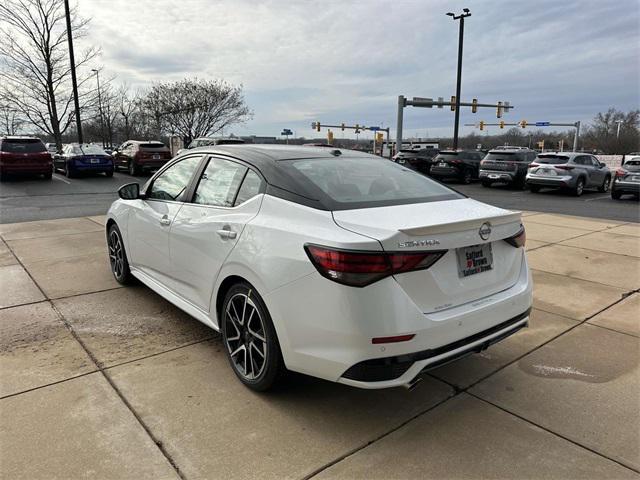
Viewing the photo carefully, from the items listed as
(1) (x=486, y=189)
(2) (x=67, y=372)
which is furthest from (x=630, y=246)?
(1) (x=486, y=189)

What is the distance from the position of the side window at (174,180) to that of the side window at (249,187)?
2.56ft

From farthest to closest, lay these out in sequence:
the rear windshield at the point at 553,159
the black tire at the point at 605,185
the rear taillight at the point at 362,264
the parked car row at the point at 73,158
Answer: the black tire at the point at 605,185 < the parked car row at the point at 73,158 < the rear windshield at the point at 553,159 < the rear taillight at the point at 362,264

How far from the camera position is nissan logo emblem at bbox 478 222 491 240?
8.78 ft

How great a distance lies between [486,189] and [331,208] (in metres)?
18.7

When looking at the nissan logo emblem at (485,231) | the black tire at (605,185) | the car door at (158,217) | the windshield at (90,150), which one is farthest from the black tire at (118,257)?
the black tire at (605,185)

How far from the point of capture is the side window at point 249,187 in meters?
3.10

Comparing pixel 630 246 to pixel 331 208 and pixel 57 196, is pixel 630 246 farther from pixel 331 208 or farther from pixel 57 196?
pixel 57 196

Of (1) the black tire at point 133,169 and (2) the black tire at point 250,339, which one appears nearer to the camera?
(2) the black tire at point 250,339

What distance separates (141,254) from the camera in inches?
174

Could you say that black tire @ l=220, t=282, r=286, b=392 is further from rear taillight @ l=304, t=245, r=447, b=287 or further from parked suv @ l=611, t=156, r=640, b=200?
parked suv @ l=611, t=156, r=640, b=200

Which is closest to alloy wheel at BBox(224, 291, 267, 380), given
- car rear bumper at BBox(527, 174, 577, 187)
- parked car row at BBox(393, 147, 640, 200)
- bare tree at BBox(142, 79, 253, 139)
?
parked car row at BBox(393, 147, 640, 200)

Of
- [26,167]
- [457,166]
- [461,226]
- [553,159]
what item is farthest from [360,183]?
[457,166]

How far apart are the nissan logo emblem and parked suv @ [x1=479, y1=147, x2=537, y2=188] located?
17.9 meters

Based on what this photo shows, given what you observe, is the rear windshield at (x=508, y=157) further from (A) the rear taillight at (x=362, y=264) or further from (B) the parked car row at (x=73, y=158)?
(A) the rear taillight at (x=362, y=264)
